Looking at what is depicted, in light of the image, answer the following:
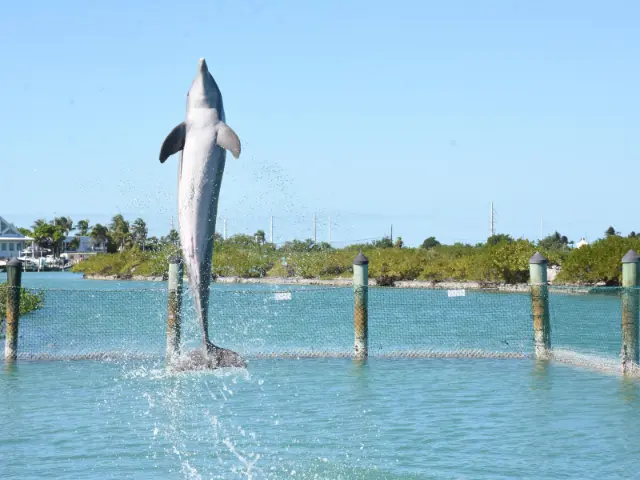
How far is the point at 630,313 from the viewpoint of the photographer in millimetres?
14969

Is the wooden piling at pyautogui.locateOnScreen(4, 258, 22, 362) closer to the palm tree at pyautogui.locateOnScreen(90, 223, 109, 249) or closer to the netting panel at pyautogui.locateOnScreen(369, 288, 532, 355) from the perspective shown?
the netting panel at pyautogui.locateOnScreen(369, 288, 532, 355)

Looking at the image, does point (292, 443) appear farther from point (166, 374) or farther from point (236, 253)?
point (236, 253)

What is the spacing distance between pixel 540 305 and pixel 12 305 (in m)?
8.66

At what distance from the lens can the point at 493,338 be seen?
2555cm

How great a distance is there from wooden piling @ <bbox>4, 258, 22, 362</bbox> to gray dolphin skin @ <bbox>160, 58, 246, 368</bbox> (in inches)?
265

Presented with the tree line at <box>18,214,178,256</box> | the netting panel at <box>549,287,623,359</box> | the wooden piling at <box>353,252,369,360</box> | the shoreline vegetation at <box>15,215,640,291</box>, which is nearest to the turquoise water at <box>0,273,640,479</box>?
the wooden piling at <box>353,252,369,360</box>

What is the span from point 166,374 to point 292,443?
201 inches

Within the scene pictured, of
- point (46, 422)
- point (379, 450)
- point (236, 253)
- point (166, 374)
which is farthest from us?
point (236, 253)

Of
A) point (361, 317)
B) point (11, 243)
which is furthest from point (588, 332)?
point (11, 243)

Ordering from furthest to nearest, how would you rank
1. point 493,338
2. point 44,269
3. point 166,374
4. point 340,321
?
1. point 44,269
2. point 340,321
3. point 493,338
4. point 166,374

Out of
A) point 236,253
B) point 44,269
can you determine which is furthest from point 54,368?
point 44,269

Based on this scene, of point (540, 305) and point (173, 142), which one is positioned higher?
point (173, 142)

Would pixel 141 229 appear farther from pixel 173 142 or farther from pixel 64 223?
pixel 64 223

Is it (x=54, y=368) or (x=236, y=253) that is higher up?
(x=236, y=253)
